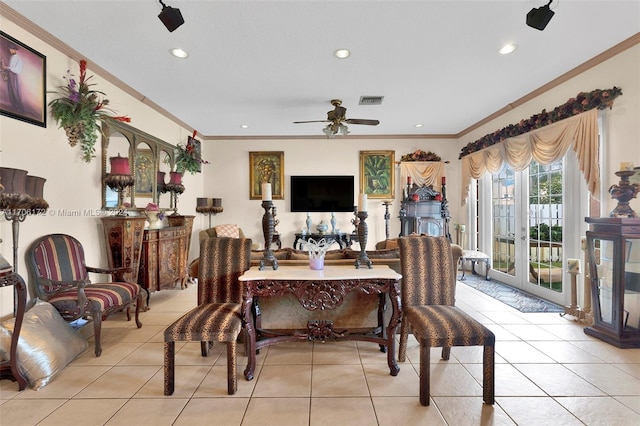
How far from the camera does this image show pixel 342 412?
5.76 ft

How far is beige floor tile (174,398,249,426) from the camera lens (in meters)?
1.67

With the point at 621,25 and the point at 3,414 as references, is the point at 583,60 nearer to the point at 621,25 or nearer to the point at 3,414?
the point at 621,25

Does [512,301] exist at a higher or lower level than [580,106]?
lower

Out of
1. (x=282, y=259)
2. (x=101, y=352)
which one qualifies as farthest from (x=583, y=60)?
(x=101, y=352)

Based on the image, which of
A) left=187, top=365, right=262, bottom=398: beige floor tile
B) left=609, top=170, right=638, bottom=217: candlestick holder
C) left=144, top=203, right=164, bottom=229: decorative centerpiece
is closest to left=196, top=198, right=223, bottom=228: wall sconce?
left=144, top=203, right=164, bottom=229: decorative centerpiece

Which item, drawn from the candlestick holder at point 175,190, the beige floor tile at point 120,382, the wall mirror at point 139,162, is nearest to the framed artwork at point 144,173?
the wall mirror at point 139,162

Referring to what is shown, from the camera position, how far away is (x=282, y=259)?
112 inches

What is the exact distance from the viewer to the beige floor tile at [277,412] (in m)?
1.67

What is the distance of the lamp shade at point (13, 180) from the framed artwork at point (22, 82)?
623 millimetres

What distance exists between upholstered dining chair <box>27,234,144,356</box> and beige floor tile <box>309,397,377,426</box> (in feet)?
6.41

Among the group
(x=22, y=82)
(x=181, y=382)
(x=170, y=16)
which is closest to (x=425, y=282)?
(x=181, y=382)

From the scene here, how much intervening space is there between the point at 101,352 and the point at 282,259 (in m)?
1.73

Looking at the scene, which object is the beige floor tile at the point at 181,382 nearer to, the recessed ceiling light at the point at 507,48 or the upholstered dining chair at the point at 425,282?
the upholstered dining chair at the point at 425,282

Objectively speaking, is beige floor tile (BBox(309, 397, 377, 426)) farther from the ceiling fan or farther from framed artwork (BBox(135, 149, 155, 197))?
framed artwork (BBox(135, 149, 155, 197))
